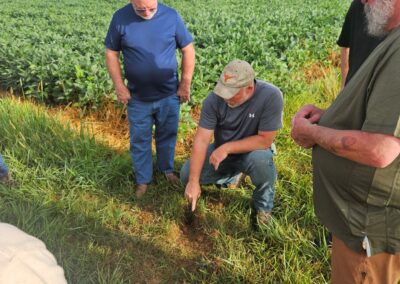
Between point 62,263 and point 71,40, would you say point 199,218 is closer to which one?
point 62,263

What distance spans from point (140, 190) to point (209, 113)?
1104 mm

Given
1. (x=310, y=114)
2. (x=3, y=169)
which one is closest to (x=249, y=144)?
(x=310, y=114)

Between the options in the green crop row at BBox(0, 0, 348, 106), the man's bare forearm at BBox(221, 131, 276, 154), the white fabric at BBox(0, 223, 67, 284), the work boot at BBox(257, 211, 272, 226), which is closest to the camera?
the white fabric at BBox(0, 223, 67, 284)

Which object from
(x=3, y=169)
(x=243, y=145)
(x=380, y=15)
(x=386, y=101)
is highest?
(x=380, y=15)

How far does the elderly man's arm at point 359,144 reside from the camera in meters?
1.48

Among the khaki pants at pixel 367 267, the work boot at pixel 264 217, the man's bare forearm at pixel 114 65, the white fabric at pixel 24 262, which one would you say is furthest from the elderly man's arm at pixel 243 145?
the white fabric at pixel 24 262

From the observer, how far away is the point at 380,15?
5.34 feet

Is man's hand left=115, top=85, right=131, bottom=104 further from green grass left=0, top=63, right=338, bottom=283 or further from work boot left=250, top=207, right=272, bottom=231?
work boot left=250, top=207, right=272, bottom=231

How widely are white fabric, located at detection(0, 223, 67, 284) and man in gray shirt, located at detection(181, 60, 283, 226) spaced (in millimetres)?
2025

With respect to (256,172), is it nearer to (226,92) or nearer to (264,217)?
(264,217)

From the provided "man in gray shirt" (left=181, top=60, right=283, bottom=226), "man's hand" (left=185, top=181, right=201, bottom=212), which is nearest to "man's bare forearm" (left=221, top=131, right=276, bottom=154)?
"man in gray shirt" (left=181, top=60, right=283, bottom=226)

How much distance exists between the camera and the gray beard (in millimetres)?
1578

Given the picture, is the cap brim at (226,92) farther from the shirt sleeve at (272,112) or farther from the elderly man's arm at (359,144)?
the elderly man's arm at (359,144)

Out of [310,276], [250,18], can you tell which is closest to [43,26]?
[250,18]
